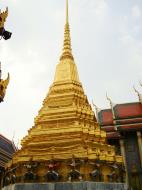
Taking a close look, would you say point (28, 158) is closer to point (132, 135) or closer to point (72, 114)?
point (72, 114)

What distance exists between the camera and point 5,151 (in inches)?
888

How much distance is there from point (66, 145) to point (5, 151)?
9870 mm

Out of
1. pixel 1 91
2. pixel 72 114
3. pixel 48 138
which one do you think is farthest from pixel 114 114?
pixel 1 91

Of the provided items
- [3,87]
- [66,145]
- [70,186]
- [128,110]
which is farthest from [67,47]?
[3,87]

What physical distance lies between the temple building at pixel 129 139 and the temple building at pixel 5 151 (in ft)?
25.6

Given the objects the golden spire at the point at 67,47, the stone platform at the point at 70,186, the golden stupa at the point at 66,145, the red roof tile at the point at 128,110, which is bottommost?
the stone platform at the point at 70,186

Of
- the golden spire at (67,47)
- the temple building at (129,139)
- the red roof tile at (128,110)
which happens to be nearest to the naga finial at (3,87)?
the golden spire at (67,47)

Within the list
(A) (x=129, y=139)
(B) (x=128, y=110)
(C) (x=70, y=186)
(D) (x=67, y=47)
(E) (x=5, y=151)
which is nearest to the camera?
(C) (x=70, y=186)

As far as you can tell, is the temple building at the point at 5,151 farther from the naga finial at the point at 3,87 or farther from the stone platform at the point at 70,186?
the naga finial at the point at 3,87

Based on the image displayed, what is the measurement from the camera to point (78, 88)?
17.9m

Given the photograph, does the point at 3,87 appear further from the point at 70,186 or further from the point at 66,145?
the point at 66,145

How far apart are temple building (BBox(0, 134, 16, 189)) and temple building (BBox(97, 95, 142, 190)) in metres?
7.82

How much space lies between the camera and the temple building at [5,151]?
21.1m

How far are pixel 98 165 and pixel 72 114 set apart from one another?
3541 mm
